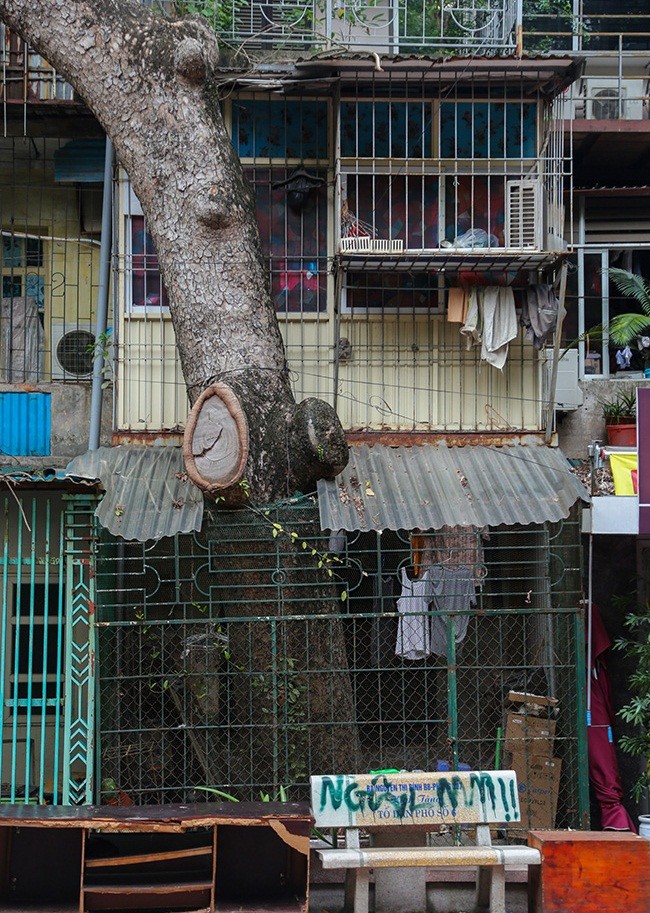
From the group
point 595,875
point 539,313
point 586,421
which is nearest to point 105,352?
point 539,313

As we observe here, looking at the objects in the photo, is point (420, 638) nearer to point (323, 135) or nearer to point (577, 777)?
point (577, 777)

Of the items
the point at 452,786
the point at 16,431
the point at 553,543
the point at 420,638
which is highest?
the point at 16,431

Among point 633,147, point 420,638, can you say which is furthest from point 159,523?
point 633,147

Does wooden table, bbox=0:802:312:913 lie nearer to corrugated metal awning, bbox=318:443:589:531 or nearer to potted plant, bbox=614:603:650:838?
corrugated metal awning, bbox=318:443:589:531

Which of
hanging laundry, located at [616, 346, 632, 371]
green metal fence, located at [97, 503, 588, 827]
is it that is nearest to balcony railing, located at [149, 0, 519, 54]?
hanging laundry, located at [616, 346, 632, 371]

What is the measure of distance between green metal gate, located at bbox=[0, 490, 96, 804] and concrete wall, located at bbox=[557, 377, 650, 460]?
4.70 meters

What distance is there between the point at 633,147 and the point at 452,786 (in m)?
7.20

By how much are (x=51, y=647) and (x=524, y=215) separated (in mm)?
5761

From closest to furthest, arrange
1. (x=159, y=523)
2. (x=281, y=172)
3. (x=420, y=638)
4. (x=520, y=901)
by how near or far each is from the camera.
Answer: (x=520, y=901) → (x=159, y=523) → (x=420, y=638) → (x=281, y=172)

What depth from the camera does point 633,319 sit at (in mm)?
9906

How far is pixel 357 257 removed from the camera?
905 centimetres

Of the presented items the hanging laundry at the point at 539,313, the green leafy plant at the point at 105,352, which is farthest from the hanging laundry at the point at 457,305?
the green leafy plant at the point at 105,352

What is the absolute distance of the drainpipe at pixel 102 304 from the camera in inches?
380

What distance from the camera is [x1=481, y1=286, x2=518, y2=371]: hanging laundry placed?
30.9 ft
